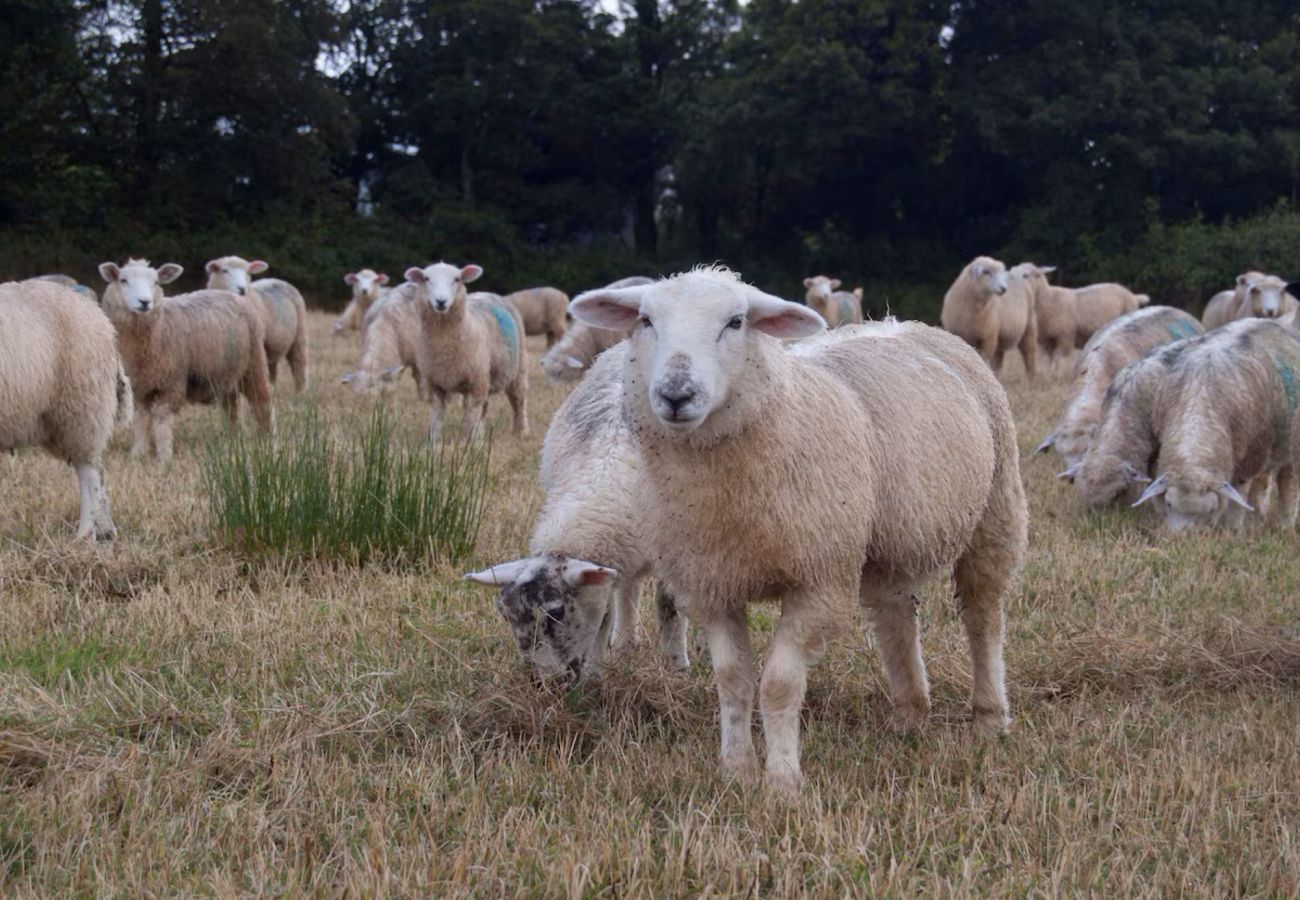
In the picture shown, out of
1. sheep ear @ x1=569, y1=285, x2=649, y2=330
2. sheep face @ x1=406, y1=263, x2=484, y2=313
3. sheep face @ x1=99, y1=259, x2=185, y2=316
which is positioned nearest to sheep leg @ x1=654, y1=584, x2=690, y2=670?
sheep ear @ x1=569, y1=285, x2=649, y2=330

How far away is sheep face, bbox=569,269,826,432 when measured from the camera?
3.23 metres

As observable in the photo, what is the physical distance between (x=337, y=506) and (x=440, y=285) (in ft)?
16.7

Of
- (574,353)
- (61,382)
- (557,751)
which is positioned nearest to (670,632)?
(557,751)

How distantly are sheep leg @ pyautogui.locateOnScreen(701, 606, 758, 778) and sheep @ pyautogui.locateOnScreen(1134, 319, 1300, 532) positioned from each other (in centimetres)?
431

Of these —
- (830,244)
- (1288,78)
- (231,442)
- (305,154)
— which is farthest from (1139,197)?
(231,442)

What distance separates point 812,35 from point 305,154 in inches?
565

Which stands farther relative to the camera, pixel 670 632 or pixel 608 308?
pixel 670 632

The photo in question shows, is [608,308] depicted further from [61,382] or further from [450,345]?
[450,345]

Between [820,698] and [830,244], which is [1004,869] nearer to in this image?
[820,698]

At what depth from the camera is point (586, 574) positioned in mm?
4359

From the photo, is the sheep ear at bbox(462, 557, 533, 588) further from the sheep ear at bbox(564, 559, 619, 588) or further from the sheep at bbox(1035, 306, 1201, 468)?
the sheep at bbox(1035, 306, 1201, 468)

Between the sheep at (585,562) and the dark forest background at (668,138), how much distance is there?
26.6 m

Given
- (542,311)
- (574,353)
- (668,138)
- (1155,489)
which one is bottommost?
(542,311)

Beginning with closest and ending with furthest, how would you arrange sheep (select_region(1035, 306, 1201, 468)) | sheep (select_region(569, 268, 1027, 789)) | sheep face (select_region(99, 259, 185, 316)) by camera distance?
sheep (select_region(569, 268, 1027, 789)) → sheep (select_region(1035, 306, 1201, 468)) → sheep face (select_region(99, 259, 185, 316))
